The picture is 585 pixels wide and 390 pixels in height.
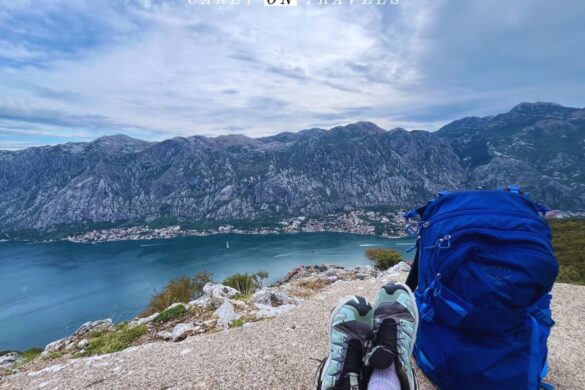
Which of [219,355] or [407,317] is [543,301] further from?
[219,355]

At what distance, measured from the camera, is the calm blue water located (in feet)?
173

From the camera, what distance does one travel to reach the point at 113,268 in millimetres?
83625

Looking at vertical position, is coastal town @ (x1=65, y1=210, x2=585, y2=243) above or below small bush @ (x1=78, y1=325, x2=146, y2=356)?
below

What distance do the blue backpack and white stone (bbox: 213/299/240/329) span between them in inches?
135

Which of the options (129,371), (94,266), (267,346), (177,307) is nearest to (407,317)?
(267,346)

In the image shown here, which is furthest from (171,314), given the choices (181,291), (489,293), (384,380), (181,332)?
(181,291)

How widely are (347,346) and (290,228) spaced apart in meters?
142

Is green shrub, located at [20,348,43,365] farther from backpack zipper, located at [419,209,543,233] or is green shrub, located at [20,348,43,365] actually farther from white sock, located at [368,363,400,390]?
backpack zipper, located at [419,209,543,233]

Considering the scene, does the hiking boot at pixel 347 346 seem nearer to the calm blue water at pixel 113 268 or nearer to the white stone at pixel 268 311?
the white stone at pixel 268 311

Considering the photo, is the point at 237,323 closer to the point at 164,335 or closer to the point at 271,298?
the point at 164,335

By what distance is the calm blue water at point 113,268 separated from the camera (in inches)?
2077

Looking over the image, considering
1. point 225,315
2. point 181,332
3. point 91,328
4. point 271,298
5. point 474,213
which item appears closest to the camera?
point 474,213

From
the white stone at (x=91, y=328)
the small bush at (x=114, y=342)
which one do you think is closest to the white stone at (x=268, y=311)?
the small bush at (x=114, y=342)

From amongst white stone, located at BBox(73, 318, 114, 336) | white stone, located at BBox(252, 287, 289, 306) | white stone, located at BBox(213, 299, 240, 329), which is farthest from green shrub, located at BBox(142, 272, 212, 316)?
white stone, located at BBox(213, 299, 240, 329)
